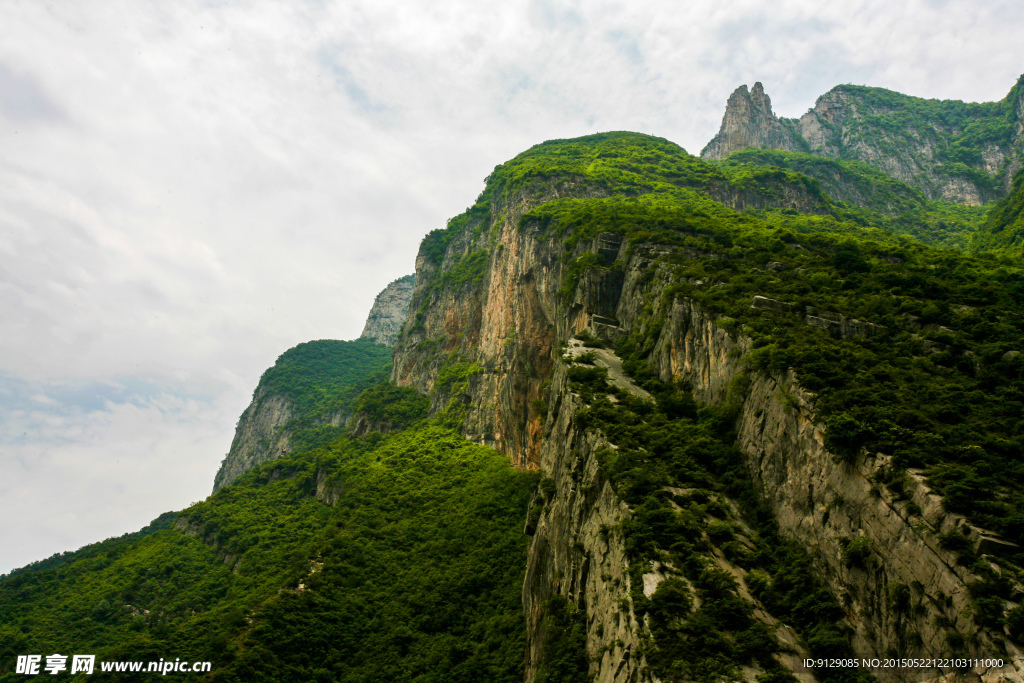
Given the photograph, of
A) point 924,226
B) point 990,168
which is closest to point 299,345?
point 924,226

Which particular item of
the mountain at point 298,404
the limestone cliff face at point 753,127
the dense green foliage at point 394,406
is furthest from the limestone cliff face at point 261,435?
the limestone cliff face at point 753,127

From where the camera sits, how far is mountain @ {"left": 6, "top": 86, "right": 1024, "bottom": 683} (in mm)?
19344

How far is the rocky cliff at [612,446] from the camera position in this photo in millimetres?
18188

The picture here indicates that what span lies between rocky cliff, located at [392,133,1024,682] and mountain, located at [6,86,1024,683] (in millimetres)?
129

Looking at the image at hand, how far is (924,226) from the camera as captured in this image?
81500mm

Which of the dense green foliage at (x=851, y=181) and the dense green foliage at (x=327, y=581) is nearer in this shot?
the dense green foliage at (x=327, y=581)

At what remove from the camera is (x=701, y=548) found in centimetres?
2355

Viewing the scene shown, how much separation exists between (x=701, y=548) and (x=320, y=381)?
110 meters

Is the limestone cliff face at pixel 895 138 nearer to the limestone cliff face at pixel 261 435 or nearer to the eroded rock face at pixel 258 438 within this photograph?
the limestone cliff face at pixel 261 435

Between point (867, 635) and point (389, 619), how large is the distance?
29.9 m

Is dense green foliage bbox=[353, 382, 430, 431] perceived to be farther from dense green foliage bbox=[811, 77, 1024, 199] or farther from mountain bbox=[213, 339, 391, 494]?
dense green foliage bbox=[811, 77, 1024, 199]

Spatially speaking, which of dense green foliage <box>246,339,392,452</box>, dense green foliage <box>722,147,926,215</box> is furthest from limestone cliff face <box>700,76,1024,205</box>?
dense green foliage <box>246,339,392,452</box>

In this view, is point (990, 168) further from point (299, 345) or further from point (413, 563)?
point (299, 345)

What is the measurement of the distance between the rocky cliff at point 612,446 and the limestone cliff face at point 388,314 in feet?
300
